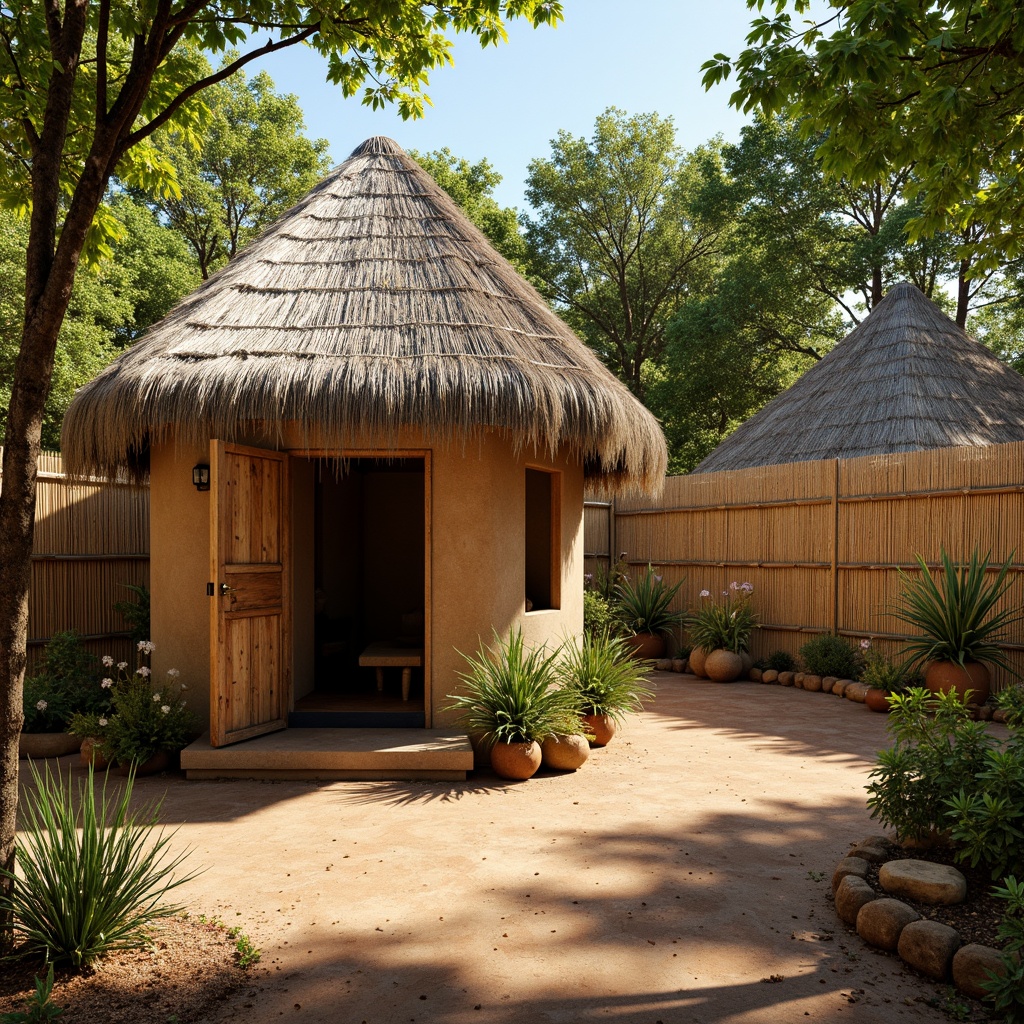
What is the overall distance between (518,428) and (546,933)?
3.70m

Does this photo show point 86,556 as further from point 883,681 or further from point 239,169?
point 239,169

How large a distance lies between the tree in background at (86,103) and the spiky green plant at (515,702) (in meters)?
3.45

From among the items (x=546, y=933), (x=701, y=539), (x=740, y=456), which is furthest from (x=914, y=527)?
(x=546, y=933)

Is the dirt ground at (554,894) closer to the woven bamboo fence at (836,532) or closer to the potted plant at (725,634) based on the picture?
the woven bamboo fence at (836,532)

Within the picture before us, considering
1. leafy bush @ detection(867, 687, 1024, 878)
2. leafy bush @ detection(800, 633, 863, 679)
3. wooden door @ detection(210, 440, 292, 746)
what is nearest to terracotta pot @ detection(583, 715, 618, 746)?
wooden door @ detection(210, 440, 292, 746)

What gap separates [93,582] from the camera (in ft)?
29.2

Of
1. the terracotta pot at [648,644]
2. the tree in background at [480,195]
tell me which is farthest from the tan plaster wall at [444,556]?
the tree in background at [480,195]

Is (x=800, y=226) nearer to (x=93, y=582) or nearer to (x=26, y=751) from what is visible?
A: (x=93, y=582)

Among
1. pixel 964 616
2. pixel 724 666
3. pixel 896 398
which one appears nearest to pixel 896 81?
pixel 964 616

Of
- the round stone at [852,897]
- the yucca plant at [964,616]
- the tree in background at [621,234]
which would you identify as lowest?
the round stone at [852,897]

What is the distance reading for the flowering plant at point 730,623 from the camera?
11.3 meters

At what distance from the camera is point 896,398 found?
12.3 meters

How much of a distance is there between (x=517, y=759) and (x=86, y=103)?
195 inches

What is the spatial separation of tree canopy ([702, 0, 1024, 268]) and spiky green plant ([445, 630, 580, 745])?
12.8 ft
